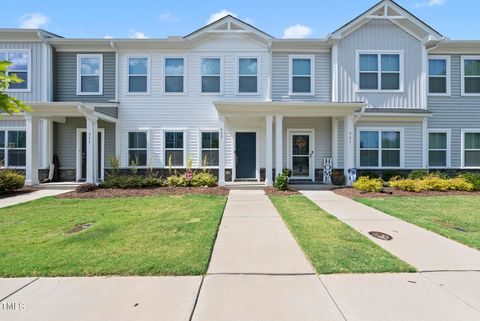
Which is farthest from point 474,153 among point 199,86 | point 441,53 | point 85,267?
point 85,267

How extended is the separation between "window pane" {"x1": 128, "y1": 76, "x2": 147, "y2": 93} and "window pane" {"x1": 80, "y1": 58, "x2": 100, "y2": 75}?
5.33 feet

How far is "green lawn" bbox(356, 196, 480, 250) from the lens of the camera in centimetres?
530

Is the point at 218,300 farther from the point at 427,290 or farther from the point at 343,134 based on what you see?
the point at 343,134

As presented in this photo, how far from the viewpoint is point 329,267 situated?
3645 millimetres

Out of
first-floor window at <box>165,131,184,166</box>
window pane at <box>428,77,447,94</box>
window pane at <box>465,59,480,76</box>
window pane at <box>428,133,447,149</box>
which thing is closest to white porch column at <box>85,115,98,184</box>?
first-floor window at <box>165,131,184,166</box>

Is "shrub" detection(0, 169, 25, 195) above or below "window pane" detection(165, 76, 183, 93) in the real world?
below

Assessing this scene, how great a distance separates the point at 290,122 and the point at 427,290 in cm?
1061

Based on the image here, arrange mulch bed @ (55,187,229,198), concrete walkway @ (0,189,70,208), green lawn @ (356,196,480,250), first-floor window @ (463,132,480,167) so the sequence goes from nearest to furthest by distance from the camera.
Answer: green lawn @ (356,196,480,250) < concrete walkway @ (0,189,70,208) < mulch bed @ (55,187,229,198) < first-floor window @ (463,132,480,167)

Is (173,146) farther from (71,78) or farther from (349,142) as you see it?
(349,142)

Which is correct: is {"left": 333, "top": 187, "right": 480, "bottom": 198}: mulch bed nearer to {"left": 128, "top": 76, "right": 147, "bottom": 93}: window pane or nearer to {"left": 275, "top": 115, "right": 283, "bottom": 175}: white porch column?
{"left": 275, "top": 115, "right": 283, "bottom": 175}: white porch column

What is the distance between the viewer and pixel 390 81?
12719mm

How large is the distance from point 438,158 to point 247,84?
31.8 feet

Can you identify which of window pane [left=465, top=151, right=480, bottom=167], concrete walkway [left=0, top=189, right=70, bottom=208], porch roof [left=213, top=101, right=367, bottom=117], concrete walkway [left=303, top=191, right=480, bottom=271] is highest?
porch roof [left=213, top=101, right=367, bottom=117]

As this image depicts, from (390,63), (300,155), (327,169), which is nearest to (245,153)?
(300,155)
